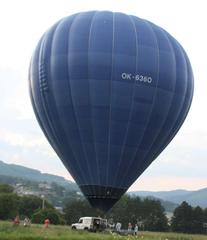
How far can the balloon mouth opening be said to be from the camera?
1618 inches

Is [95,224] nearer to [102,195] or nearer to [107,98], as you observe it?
[102,195]

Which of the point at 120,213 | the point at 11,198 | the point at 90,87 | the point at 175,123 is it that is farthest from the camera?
the point at 120,213

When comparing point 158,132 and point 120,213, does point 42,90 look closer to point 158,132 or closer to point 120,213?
point 158,132

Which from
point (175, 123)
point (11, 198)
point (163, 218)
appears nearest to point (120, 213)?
point (163, 218)

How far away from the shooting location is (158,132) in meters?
42.4

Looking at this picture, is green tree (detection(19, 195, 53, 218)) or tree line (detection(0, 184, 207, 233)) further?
green tree (detection(19, 195, 53, 218))

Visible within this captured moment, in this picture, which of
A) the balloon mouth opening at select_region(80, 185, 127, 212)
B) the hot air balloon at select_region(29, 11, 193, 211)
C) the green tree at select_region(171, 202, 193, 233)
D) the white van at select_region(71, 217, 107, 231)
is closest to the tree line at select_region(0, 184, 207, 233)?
the green tree at select_region(171, 202, 193, 233)

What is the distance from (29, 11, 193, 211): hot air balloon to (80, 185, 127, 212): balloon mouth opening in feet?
0.05

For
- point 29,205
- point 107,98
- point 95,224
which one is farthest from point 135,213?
point 107,98

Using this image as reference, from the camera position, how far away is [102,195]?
1617 inches

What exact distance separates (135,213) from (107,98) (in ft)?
324

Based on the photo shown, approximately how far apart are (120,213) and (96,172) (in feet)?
317

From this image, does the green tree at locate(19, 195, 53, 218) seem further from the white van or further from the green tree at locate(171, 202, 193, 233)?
the white van

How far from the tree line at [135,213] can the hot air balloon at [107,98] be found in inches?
2680
